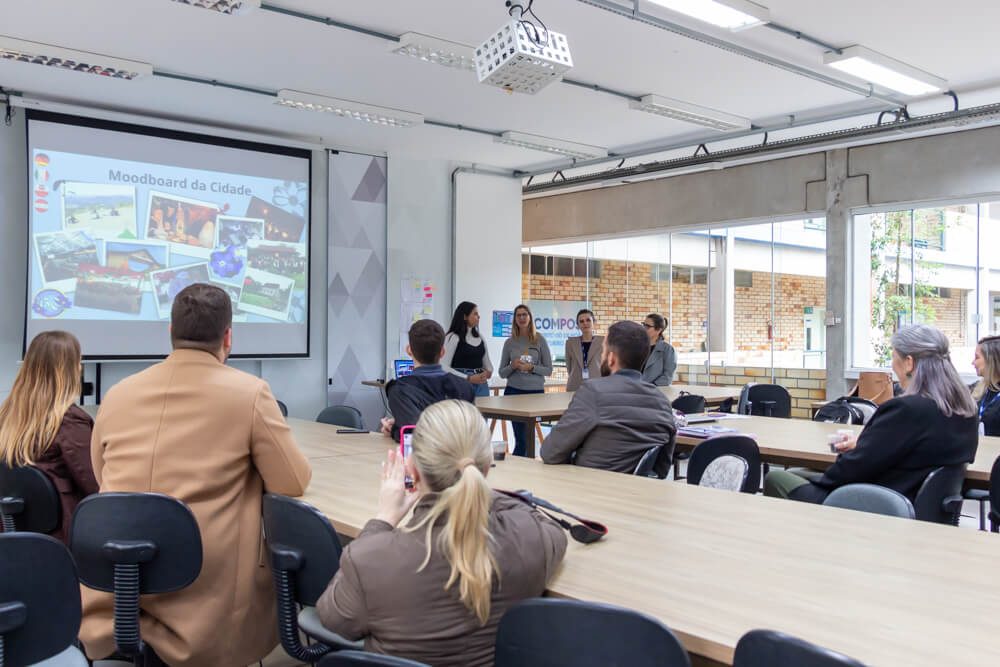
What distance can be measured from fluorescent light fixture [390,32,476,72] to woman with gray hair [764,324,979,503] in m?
3.17

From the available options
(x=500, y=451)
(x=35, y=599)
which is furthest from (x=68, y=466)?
(x=500, y=451)

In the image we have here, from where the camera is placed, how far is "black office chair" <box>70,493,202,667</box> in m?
2.05

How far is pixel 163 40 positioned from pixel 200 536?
4.21 meters

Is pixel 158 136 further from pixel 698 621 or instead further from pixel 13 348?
pixel 698 621

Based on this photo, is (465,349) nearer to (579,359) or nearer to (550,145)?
(579,359)

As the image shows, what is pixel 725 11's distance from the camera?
15.1ft

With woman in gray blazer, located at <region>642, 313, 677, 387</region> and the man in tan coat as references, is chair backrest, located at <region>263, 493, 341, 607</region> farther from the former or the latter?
woman in gray blazer, located at <region>642, 313, 677, 387</region>

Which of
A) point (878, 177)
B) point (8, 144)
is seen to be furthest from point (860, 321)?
point (8, 144)

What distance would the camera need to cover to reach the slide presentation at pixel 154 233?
618 centimetres

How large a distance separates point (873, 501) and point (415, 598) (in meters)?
1.66

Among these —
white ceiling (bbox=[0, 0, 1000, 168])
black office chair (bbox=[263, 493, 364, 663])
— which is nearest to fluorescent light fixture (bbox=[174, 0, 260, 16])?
white ceiling (bbox=[0, 0, 1000, 168])

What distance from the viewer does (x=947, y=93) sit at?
6375 mm

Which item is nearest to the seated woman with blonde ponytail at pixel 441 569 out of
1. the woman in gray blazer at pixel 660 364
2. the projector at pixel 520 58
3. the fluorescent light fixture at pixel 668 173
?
the projector at pixel 520 58

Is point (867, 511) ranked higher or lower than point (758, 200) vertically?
lower
